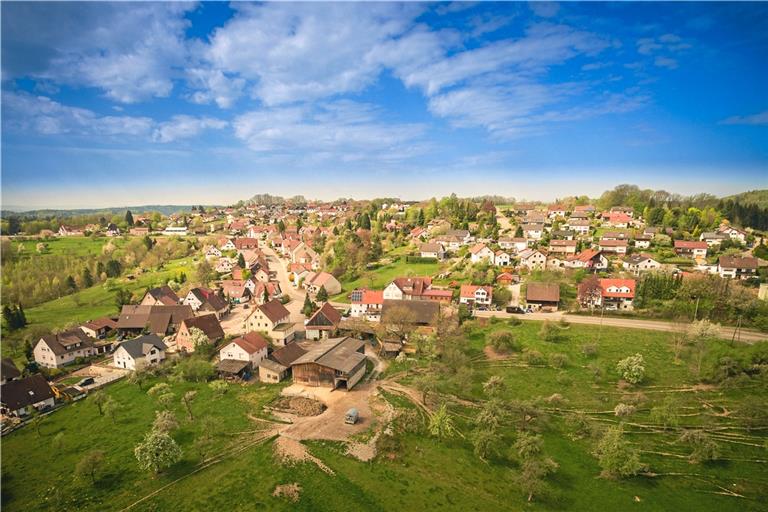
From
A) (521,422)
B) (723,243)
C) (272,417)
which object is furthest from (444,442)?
(723,243)

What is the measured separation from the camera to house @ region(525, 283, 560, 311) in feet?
181

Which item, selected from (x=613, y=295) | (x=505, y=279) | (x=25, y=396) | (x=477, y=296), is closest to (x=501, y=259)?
(x=505, y=279)

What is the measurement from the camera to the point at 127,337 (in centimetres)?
5459

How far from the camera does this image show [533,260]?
7325 cm

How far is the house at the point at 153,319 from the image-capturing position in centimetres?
5512

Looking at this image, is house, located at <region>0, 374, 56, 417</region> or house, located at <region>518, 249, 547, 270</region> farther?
house, located at <region>518, 249, 547, 270</region>

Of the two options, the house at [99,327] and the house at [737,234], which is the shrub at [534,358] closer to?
the house at [99,327]

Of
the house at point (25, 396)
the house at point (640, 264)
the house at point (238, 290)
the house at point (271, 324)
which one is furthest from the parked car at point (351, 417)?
the house at point (640, 264)

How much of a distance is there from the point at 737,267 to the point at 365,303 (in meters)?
61.1

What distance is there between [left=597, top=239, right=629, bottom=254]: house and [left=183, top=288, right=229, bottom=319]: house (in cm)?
7430

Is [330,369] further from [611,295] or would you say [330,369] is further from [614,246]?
[614,246]

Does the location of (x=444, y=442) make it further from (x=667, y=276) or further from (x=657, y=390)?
(x=667, y=276)

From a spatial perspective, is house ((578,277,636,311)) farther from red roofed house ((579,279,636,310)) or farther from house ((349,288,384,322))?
house ((349,288,384,322))

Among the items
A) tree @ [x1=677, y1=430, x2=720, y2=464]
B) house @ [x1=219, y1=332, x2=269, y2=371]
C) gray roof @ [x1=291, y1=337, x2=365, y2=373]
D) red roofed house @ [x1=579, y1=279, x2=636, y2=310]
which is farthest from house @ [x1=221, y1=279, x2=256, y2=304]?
tree @ [x1=677, y1=430, x2=720, y2=464]
